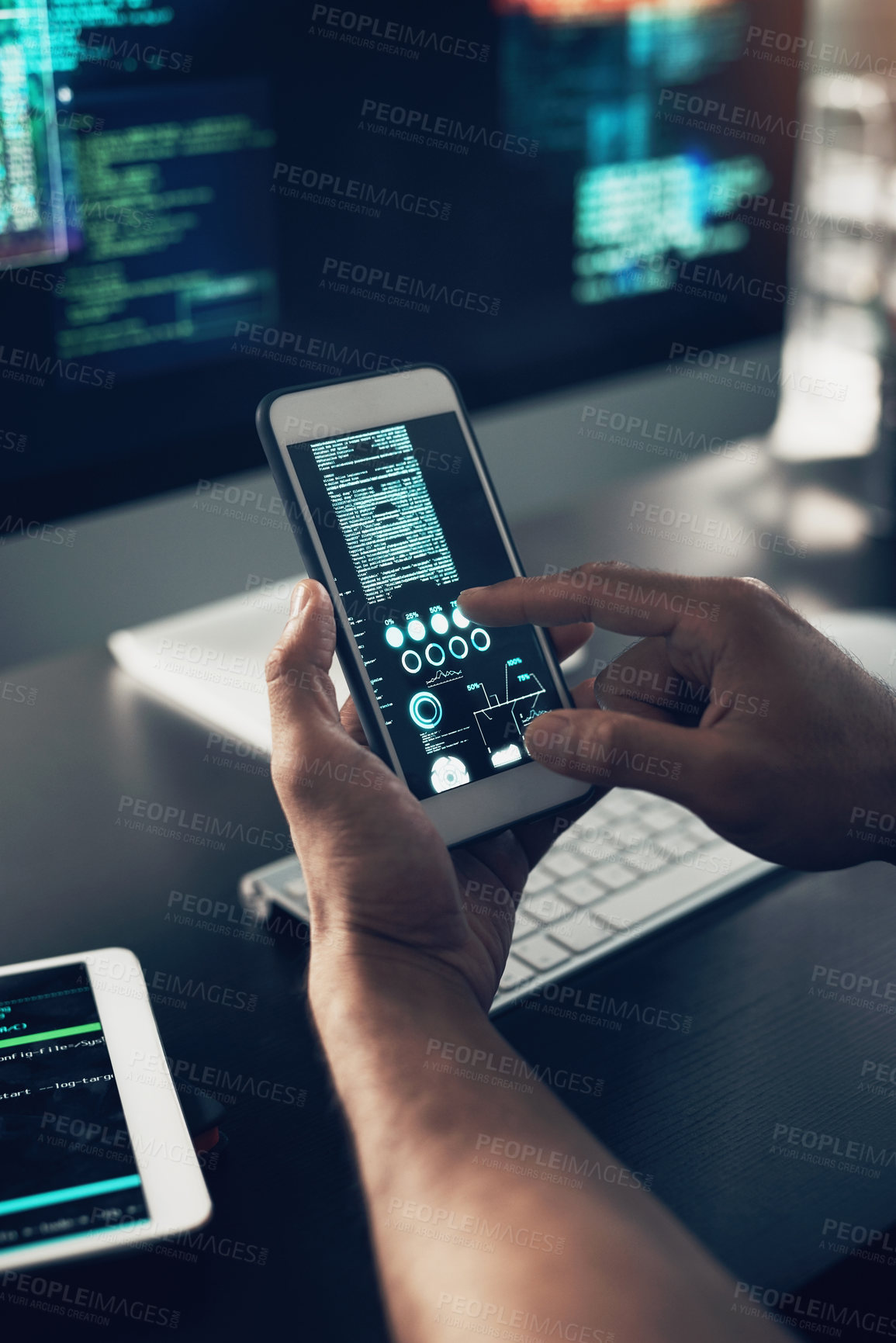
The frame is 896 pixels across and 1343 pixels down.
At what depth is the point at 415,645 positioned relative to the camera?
667mm

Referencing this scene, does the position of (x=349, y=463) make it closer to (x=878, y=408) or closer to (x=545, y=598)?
(x=545, y=598)

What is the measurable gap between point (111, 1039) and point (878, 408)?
105 centimetres

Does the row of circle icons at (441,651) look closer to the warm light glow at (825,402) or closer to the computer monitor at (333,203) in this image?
the computer monitor at (333,203)

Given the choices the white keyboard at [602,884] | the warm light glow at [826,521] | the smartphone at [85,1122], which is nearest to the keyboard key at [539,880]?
the white keyboard at [602,884]

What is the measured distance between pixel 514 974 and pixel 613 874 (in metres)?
0.11

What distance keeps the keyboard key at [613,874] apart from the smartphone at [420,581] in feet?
0.15

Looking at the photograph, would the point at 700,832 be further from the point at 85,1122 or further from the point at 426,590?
the point at 85,1122

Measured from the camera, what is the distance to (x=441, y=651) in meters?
0.68

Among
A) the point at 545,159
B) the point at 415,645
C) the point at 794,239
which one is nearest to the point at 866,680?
the point at 415,645

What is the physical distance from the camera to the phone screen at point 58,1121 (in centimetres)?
44

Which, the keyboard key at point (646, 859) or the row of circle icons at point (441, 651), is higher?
the row of circle icons at point (441, 651)

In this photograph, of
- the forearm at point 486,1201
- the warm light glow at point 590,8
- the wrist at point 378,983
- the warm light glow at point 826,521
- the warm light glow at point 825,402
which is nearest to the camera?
the forearm at point 486,1201

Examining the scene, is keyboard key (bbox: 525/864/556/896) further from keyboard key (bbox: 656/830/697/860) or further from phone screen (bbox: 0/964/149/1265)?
phone screen (bbox: 0/964/149/1265)

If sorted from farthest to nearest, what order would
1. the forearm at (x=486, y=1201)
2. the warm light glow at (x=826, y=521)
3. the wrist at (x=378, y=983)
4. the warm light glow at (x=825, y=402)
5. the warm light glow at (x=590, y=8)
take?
the warm light glow at (x=825, y=402) → the warm light glow at (x=826, y=521) → the warm light glow at (x=590, y=8) → the wrist at (x=378, y=983) → the forearm at (x=486, y=1201)
